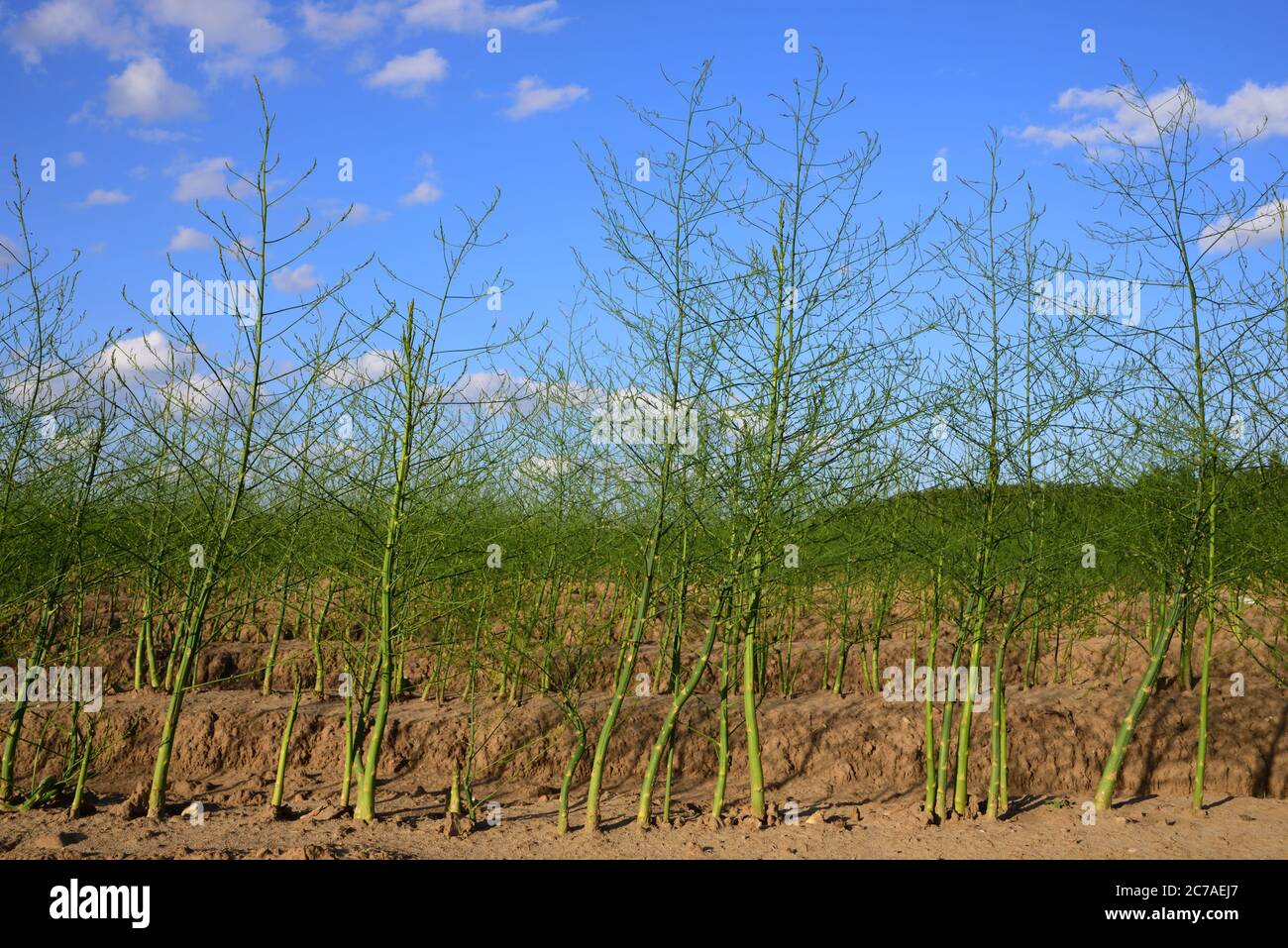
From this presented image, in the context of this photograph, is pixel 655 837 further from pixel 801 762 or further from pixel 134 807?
pixel 134 807

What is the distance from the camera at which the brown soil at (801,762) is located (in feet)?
26.6

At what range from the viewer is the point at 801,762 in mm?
10672

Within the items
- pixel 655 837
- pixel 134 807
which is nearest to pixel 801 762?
pixel 655 837

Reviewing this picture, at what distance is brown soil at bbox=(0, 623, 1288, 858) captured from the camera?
8.12 m

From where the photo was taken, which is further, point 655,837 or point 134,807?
point 134,807

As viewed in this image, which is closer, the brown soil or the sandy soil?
the sandy soil

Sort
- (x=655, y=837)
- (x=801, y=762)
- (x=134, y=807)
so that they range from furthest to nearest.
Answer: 1. (x=801, y=762)
2. (x=134, y=807)
3. (x=655, y=837)

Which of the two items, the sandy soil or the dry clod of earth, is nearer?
the sandy soil

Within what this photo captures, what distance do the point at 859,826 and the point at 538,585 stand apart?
5522mm

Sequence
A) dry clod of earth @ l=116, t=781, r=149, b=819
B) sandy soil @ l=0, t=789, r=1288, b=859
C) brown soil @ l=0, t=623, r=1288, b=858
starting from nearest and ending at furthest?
sandy soil @ l=0, t=789, r=1288, b=859 → dry clod of earth @ l=116, t=781, r=149, b=819 → brown soil @ l=0, t=623, r=1288, b=858

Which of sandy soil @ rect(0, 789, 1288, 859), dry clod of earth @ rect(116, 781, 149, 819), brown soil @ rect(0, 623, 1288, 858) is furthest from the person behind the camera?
brown soil @ rect(0, 623, 1288, 858)

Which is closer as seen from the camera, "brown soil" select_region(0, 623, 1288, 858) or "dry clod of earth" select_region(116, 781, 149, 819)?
"dry clod of earth" select_region(116, 781, 149, 819)

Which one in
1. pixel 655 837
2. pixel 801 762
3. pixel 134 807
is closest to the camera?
pixel 655 837
